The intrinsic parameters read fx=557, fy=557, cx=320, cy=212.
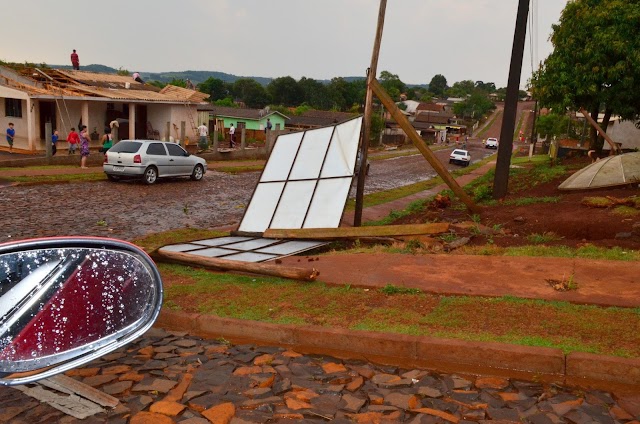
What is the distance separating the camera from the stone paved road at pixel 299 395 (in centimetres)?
409

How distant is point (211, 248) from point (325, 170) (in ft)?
9.75

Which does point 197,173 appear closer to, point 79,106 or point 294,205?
point 79,106

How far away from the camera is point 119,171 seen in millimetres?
19344

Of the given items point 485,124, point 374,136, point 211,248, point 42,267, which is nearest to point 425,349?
point 42,267

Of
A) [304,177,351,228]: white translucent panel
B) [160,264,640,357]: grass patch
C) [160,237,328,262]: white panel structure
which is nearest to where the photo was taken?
[160,264,640,357]: grass patch

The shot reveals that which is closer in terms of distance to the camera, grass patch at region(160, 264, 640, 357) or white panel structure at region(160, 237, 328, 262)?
grass patch at region(160, 264, 640, 357)

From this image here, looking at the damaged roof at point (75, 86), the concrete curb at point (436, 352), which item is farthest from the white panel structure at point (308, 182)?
the damaged roof at point (75, 86)

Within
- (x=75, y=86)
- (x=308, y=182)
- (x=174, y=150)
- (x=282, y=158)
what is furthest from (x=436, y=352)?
(x=75, y=86)

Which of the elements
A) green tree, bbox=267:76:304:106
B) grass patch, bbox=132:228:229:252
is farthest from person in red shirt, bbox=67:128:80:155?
green tree, bbox=267:76:304:106

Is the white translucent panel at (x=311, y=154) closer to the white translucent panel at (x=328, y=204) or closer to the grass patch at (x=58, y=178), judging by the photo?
the white translucent panel at (x=328, y=204)

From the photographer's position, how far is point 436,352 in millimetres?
5219

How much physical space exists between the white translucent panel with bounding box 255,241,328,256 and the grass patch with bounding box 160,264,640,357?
5.47 ft

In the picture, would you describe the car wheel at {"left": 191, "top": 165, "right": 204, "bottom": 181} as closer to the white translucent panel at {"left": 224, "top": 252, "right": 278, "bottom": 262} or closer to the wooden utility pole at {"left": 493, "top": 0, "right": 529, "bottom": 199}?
the wooden utility pole at {"left": 493, "top": 0, "right": 529, "bottom": 199}

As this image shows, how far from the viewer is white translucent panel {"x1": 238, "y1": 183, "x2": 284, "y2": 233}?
11008mm
